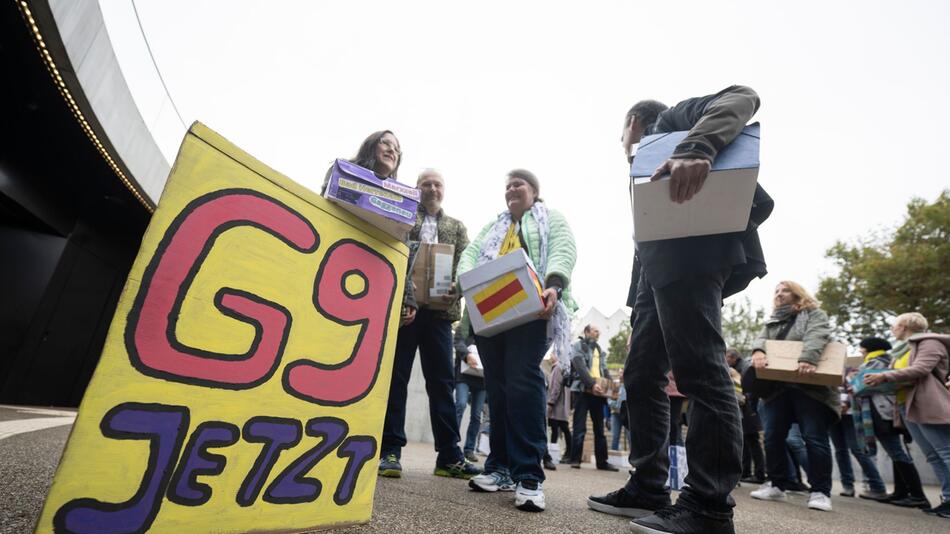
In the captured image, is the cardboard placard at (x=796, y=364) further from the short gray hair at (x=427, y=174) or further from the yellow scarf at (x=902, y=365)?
the short gray hair at (x=427, y=174)

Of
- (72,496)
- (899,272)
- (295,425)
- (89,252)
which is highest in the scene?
(899,272)

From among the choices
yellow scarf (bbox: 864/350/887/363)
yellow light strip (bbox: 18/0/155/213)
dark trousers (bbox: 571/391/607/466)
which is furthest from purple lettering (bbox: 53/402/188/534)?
yellow scarf (bbox: 864/350/887/363)

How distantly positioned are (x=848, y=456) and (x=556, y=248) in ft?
16.0

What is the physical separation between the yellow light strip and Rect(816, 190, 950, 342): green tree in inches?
699

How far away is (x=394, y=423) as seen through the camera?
2650 mm

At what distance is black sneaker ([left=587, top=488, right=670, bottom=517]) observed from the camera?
197 cm

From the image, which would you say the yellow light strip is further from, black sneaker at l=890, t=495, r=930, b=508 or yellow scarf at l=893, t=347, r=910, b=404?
black sneaker at l=890, t=495, r=930, b=508

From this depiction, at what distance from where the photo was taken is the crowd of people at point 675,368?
61.3 inches

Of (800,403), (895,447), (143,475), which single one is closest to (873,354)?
(895,447)

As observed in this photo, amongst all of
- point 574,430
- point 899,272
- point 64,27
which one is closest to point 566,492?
point 574,430

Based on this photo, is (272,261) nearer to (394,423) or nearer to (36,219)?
(394,423)

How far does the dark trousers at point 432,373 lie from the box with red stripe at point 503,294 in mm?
490

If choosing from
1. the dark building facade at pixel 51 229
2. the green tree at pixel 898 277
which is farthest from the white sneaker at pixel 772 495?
the green tree at pixel 898 277

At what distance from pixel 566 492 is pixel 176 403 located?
239 cm
